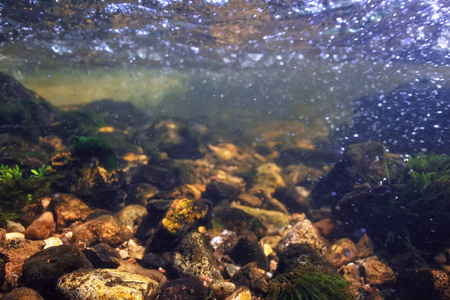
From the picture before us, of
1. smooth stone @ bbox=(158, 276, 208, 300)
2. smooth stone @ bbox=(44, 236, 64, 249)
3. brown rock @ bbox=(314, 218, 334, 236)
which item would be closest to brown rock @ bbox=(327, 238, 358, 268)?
brown rock @ bbox=(314, 218, 334, 236)

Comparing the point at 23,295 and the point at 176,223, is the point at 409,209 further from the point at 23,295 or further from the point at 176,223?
the point at 23,295

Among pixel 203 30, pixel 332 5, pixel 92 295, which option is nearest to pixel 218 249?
pixel 92 295

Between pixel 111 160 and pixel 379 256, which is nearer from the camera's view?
pixel 379 256

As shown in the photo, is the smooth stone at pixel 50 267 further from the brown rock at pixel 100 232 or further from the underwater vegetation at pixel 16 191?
the underwater vegetation at pixel 16 191

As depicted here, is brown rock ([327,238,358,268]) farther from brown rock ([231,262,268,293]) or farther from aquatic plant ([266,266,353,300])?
brown rock ([231,262,268,293])

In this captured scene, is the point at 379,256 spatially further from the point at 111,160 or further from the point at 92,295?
the point at 111,160

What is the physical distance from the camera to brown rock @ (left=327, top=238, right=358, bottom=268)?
5.51 meters

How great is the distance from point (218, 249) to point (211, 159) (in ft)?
27.9

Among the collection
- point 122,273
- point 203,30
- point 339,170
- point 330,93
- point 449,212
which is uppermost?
point 203,30

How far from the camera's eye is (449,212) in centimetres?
539

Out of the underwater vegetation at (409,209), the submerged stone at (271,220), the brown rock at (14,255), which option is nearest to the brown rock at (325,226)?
the underwater vegetation at (409,209)

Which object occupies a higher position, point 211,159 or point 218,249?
point 218,249

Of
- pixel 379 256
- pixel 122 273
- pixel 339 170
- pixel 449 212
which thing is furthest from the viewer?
pixel 339 170

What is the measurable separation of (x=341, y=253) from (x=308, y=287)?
9.18 feet
